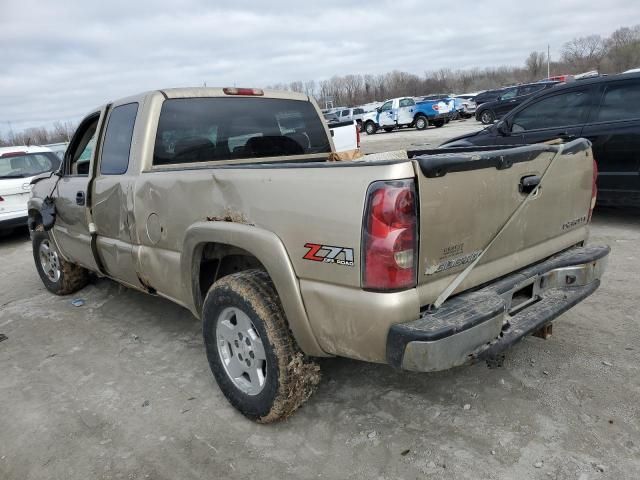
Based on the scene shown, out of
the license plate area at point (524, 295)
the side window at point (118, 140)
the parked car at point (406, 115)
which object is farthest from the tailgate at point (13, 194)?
the parked car at point (406, 115)

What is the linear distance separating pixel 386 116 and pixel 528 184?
26.8 meters

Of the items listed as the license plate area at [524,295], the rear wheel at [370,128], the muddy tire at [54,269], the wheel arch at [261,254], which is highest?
the wheel arch at [261,254]

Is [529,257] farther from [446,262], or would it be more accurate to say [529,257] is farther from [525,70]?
[525,70]

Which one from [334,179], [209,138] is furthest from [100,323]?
[334,179]

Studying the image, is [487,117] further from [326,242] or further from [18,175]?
[326,242]

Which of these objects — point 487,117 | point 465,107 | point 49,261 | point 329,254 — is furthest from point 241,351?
point 465,107

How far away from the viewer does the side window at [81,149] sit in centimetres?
456

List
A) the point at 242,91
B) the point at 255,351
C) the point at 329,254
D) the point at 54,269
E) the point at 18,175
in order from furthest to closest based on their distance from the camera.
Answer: the point at 18,175 → the point at 54,269 → the point at 242,91 → the point at 255,351 → the point at 329,254

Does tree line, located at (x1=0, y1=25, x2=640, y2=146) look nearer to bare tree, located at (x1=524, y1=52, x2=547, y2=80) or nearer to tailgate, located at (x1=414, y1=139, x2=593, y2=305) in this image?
bare tree, located at (x1=524, y1=52, x2=547, y2=80)

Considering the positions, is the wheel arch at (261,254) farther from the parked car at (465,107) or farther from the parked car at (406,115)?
the parked car at (465,107)

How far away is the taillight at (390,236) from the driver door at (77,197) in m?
2.93

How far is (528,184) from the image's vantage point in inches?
→ 105

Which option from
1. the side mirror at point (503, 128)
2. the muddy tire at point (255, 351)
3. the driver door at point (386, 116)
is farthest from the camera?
the driver door at point (386, 116)

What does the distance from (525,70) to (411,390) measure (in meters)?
99.6
